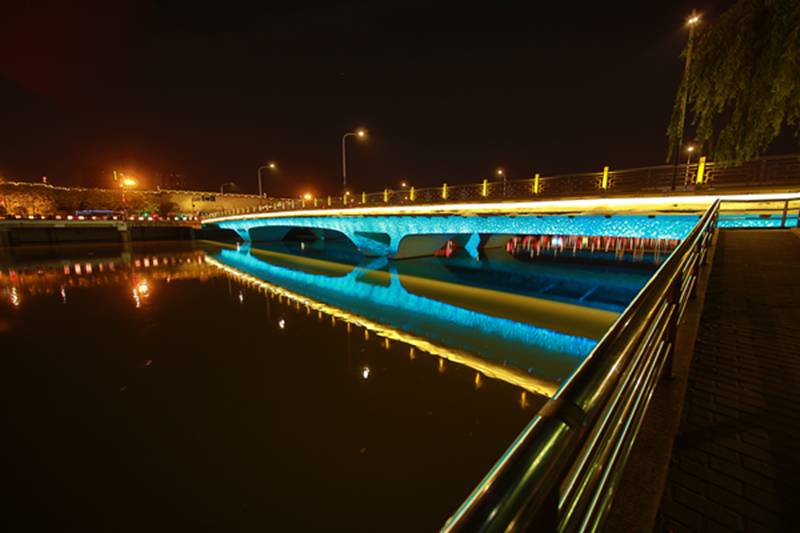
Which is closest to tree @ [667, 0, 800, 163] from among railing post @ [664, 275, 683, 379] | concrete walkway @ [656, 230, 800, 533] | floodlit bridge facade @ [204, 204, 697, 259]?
concrete walkway @ [656, 230, 800, 533]

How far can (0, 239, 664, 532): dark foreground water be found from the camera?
3.98 meters

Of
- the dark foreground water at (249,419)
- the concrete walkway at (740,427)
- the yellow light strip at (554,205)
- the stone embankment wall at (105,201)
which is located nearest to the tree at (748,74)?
the concrete walkway at (740,427)

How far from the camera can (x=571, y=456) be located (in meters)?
0.81

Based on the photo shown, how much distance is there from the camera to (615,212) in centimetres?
1352

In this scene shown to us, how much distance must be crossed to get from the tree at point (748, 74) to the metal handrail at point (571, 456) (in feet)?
16.6

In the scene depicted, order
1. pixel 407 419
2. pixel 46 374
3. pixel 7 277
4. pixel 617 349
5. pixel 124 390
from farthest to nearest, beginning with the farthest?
pixel 7 277 → pixel 46 374 → pixel 124 390 → pixel 407 419 → pixel 617 349

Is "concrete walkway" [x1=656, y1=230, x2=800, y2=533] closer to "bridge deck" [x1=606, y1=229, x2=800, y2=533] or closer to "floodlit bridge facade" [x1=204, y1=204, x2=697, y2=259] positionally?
"bridge deck" [x1=606, y1=229, x2=800, y2=533]

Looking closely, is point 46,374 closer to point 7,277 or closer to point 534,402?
point 534,402

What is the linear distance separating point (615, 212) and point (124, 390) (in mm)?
15752

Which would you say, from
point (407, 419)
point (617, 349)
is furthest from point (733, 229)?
point (617, 349)

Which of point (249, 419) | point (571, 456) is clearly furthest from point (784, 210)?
point (249, 419)

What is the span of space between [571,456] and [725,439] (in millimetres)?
2520

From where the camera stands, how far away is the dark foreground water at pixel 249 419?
398 centimetres

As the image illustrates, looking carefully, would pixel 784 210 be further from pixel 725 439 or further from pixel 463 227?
pixel 725 439
